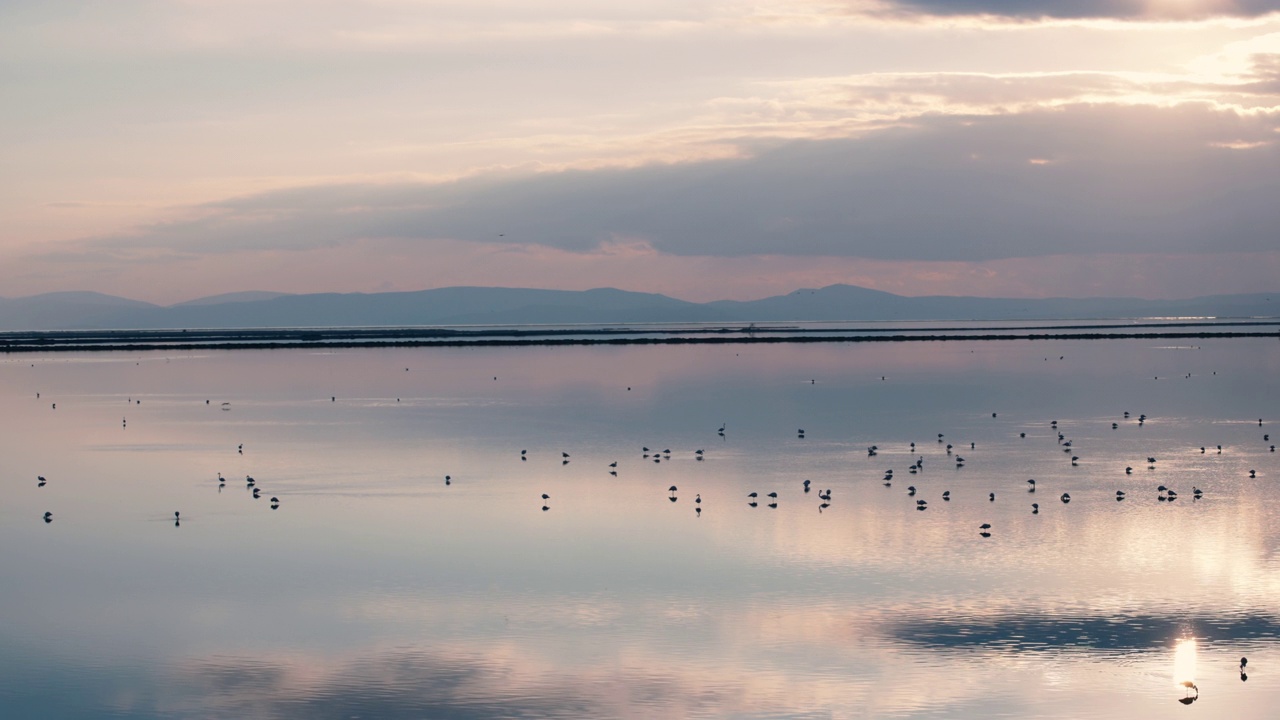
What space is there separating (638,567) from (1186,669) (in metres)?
8.84

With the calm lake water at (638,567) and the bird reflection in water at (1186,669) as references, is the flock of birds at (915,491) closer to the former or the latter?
the calm lake water at (638,567)

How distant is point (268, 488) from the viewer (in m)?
31.6

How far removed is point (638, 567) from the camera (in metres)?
21.8

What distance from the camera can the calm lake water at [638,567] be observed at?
50.3 feet

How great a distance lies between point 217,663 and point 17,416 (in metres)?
39.6

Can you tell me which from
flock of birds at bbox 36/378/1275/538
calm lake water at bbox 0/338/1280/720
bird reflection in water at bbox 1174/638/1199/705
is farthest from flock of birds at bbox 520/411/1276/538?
bird reflection in water at bbox 1174/638/1199/705

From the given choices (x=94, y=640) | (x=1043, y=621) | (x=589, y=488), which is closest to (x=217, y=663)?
(x=94, y=640)

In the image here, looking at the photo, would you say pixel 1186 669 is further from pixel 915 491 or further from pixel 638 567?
pixel 915 491

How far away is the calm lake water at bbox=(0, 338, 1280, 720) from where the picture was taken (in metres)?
15.3

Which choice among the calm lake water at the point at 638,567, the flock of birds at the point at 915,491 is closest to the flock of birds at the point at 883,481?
the flock of birds at the point at 915,491

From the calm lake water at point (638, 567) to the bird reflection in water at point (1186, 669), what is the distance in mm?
40

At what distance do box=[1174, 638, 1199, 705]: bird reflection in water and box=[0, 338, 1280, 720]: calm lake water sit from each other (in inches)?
1.6

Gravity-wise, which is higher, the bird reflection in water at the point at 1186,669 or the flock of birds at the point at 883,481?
the flock of birds at the point at 883,481

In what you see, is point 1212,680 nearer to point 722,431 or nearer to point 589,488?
point 589,488
